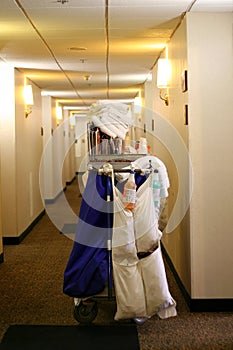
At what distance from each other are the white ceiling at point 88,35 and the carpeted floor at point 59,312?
215 cm

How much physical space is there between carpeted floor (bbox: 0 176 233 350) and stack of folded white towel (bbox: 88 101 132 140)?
4.20ft

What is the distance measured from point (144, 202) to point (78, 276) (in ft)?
2.19

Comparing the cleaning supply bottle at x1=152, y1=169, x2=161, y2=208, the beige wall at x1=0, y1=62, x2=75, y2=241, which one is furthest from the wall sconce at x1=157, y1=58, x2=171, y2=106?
the beige wall at x1=0, y1=62, x2=75, y2=241

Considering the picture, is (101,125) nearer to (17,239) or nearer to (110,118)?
(110,118)

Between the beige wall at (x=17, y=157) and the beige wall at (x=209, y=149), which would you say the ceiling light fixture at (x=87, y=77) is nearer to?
the beige wall at (x=17, y=157)

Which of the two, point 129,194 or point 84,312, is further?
point 84,312

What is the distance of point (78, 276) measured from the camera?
3.14 meters

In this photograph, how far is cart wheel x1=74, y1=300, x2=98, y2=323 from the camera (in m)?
3.32

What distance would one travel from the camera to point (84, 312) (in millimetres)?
3328

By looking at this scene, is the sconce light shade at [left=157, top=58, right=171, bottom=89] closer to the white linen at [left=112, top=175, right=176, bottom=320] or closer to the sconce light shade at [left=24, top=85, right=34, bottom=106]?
the white linen at [left=112, top=175, right=176, bottom=320]

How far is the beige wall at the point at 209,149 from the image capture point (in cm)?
349

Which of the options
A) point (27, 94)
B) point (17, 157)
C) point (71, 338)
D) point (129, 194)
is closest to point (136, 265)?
point (129, 194)

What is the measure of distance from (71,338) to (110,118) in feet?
5.36

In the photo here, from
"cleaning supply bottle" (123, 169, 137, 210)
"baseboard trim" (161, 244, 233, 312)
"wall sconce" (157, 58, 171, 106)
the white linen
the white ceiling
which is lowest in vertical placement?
"baseboard trim" (161, 244, 233, 312)
